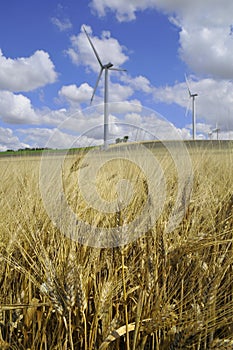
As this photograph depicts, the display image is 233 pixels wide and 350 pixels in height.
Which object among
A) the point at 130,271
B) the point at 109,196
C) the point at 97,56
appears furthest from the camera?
the point at 97,56

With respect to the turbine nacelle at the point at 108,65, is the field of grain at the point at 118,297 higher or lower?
lower

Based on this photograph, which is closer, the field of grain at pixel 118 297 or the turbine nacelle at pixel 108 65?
the field of grain at pixel 118 297

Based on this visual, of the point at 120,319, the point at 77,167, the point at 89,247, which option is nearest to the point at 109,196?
the point at 77,167

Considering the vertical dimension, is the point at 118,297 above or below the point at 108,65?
below

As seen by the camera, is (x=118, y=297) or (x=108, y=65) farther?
(x=108, y=65)

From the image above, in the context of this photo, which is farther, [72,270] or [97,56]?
[97,56]

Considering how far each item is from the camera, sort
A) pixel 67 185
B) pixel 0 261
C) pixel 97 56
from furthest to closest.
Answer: pixel 97 56 → pixel 67 185 → pixel 0 261

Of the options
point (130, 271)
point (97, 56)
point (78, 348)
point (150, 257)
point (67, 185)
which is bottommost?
point (78, 348)

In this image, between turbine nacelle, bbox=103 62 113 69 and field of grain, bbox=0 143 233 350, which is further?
turbine nacelle, bbox=103 62 113 69

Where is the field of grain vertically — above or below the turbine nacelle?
below

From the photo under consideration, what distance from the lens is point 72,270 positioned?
3.06 ft

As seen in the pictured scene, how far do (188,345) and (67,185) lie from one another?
1.28 metres

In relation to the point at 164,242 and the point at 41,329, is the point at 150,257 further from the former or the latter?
the point at 41,329

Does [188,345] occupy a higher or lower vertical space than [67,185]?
lower
